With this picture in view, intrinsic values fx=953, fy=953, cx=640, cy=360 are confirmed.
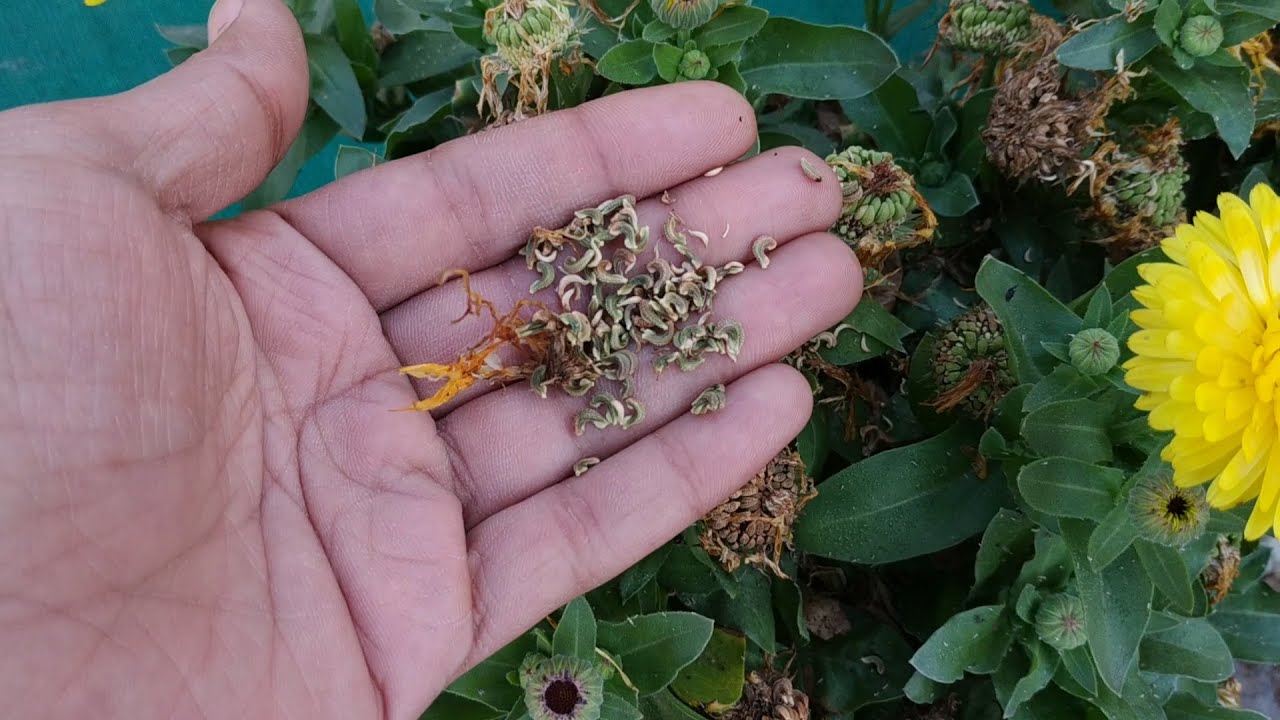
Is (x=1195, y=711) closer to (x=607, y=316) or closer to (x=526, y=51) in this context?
(x=607, y=316)

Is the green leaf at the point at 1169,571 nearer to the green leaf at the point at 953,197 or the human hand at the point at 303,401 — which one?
the human hand at the point at 303,401

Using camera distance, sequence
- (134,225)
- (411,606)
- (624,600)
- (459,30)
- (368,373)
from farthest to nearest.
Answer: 1. (459,30)
2. (624,600)
3. (368,373)
4. (411,606)
5. (134,225)

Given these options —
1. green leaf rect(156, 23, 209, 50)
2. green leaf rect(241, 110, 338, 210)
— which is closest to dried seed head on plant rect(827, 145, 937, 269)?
green leaf rect(241, 110, 338, 210)

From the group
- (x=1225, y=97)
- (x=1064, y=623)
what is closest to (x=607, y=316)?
(x=1064, y=623)

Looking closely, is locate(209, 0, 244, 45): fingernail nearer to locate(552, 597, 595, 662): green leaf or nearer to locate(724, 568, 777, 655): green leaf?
locate(552, 597, 595, 662): green leaf

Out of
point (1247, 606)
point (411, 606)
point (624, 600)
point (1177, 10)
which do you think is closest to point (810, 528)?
point (624, 600)

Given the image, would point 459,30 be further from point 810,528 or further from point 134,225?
point 810,528
